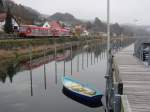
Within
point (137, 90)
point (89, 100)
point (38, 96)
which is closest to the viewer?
point (137, 90)

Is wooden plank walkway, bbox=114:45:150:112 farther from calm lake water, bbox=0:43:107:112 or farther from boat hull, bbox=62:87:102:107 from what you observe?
calm lake water, bbox=0:43:107:112

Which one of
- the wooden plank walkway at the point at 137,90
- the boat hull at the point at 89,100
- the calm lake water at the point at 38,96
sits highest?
the wooden plank walkway at the point at 137,90

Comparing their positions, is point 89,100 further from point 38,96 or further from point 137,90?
point 137,90

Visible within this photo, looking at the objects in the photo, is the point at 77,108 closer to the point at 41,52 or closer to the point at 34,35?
the point at 41,52

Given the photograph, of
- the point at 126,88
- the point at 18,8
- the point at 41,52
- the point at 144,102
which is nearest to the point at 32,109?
the point at 126,88

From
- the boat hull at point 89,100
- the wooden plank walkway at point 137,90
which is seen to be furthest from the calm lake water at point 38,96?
the wooden plank walkway at point 137,90

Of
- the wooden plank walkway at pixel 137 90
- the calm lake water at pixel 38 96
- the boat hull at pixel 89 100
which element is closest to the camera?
the wooden plank walkway at pixel 137 90

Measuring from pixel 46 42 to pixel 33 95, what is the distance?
51891 mm

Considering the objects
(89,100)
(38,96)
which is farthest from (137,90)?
(38,96)

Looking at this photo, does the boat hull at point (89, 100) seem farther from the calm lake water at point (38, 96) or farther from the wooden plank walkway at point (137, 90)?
the wooden plank walkway at point (137, 90)

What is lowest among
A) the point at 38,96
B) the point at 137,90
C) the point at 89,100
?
the point at 38,96

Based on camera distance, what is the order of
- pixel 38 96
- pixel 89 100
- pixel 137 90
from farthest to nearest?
pixel 38 96 < pixel 89 100 < pixel 137 90

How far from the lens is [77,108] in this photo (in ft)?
71.9

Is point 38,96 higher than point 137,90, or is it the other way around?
point 137,90
